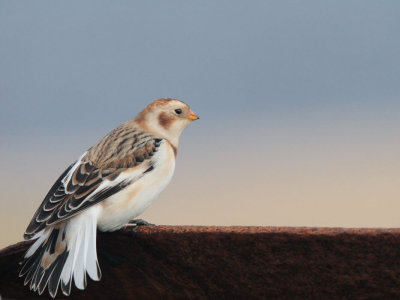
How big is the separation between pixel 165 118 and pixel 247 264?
1.90 metres

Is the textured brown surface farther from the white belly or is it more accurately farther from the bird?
the white belly

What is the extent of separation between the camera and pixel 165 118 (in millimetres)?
3885

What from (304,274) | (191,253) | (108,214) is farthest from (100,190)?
(304,274)

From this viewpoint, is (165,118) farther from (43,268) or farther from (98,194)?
(43,268)

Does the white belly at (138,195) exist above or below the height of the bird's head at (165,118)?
below

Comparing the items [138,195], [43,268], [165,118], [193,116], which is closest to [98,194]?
[138,195]

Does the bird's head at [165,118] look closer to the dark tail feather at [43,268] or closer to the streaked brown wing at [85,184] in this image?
the streaked brown wing at [85,184]

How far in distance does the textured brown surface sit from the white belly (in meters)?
0.41

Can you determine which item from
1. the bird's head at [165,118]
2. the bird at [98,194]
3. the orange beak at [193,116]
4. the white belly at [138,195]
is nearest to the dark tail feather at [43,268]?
the bird at [98,194]

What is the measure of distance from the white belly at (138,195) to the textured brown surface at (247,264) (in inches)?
16.1

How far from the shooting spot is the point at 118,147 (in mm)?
3438

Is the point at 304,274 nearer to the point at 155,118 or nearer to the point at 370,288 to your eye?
the point at 370,288

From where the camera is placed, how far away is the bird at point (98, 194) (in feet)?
8.15

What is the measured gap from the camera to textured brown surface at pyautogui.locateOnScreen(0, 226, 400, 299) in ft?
6.70
